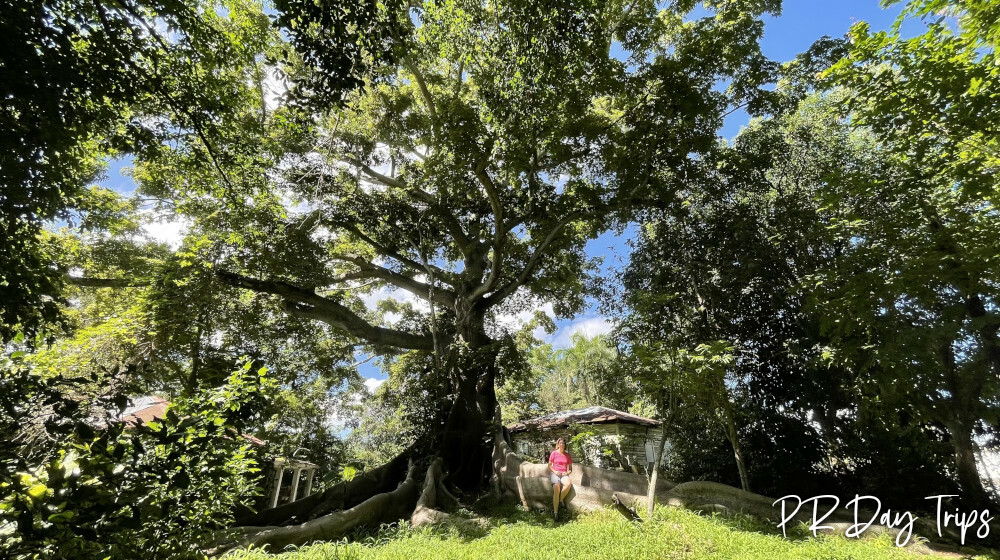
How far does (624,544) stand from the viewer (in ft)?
16.7

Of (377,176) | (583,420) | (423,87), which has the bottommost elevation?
(583,420)

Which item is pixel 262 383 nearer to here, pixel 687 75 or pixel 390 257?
pixel 687 75

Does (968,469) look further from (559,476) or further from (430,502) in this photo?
(430,502)

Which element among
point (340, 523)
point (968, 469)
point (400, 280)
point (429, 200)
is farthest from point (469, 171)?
point (968, 469)

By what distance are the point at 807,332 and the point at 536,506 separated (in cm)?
684

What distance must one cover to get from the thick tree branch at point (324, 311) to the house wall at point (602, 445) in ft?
15.7

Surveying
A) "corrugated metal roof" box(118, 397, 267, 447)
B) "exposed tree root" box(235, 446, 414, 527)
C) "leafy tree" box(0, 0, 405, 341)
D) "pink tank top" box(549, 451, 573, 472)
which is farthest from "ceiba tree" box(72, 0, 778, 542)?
"pink tank top" box(549, 451, 573, 472)

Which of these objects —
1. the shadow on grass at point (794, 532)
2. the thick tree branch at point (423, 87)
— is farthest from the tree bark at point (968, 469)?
the thick tree branch at point (423, 87)

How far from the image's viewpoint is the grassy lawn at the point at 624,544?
4.84 m

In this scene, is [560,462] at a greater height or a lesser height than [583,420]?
lesser

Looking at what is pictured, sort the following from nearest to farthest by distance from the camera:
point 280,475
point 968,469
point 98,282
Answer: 1. point 968,469
2. point 98,282
3. point 280,475

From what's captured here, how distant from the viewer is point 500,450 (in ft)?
34.3

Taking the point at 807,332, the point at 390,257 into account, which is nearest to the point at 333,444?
the point at 390,257

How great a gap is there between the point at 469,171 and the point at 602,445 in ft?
25.9
